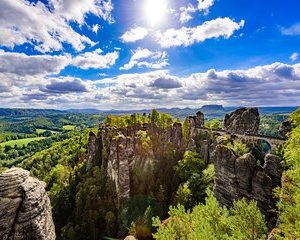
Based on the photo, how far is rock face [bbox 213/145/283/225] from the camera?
46125mm

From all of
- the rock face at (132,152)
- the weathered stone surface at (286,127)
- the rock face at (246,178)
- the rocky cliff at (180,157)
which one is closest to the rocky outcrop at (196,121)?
the rocky cliff at (180,157)

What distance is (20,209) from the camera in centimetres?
1520

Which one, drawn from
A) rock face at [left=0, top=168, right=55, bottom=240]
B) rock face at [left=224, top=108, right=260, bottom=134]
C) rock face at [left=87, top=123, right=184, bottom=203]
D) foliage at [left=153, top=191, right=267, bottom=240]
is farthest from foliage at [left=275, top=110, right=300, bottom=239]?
rock face at [left=224, top=108, right=260, bottom=134]

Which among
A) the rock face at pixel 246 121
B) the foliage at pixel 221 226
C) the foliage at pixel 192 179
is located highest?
the rock face at pixel 246 121

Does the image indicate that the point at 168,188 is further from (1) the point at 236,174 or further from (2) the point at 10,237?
(2) the point at 10,237

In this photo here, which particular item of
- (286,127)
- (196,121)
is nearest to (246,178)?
(286,127)

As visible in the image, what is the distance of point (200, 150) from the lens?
91.4m

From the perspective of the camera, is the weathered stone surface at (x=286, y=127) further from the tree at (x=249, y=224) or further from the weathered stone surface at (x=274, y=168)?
the tree at (x=249, y=224)

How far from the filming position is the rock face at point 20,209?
14.7m

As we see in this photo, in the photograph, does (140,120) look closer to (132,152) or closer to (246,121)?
(132,152)

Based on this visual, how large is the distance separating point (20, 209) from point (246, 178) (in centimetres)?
Answer: 4086

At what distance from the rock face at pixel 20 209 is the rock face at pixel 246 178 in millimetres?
35629

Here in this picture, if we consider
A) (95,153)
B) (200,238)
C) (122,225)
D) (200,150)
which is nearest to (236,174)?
(200,238)

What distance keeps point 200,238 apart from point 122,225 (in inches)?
1760
